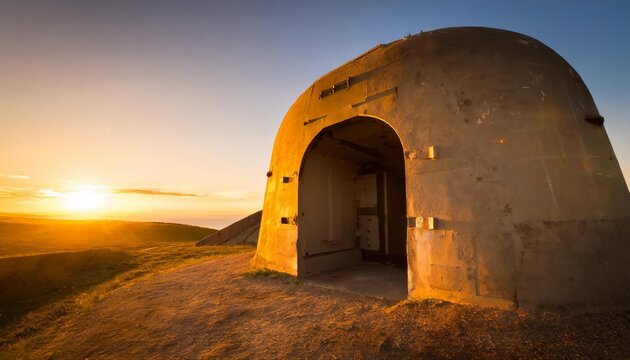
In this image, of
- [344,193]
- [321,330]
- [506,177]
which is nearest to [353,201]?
[344,193]

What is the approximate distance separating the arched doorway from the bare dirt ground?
2.22m

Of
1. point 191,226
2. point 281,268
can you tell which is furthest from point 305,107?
point 191,226

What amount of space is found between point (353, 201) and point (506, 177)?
5847 millimetres

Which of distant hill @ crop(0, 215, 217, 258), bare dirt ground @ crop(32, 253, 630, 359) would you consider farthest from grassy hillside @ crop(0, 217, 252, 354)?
distant hill @ crop(0, 215, 217, 258)

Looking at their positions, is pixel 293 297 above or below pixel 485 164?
below

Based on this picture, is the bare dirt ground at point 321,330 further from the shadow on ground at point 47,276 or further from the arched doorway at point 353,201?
the shadow on ground at point 47,276

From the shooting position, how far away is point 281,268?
8.21 m

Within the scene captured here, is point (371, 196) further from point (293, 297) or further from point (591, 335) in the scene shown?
point (591, 335)

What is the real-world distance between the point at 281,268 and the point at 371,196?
4.16 m

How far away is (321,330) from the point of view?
4.53 metres

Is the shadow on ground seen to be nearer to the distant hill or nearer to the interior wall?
the interior wall

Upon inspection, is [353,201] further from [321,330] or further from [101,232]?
[101,232]

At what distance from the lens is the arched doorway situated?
26.7 feet

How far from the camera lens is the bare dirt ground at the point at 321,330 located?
3666mm
